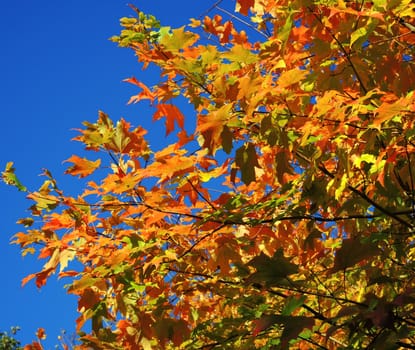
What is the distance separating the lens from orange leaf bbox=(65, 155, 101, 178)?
2781 millimetres

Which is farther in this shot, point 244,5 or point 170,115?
point 244,5

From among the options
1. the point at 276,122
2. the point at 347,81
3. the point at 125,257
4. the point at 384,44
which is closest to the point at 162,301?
the point at 125,257

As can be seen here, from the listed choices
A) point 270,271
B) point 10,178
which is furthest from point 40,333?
point 270,271

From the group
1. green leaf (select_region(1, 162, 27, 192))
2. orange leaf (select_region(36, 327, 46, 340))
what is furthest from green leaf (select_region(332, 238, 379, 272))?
orange leaf (select_region(36, 327, 46, 340))

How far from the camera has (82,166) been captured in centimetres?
282

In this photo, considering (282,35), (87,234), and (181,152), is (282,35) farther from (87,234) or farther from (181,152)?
(87,234)

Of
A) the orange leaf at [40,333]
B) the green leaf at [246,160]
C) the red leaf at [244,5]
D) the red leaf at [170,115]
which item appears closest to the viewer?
the green leaf at [246,160]

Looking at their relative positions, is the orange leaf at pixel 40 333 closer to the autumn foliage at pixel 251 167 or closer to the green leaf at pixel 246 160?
the autumn foliage at pixel 251 167

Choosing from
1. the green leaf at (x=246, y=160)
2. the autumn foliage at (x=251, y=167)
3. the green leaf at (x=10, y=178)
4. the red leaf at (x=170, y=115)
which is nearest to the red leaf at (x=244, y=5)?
the autumn foliage at (x=251, y=167)

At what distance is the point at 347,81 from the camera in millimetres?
2951

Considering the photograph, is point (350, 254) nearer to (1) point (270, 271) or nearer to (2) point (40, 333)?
(1) point (270, 271)

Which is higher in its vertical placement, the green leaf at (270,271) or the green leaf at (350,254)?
the green leaf at (270,271)

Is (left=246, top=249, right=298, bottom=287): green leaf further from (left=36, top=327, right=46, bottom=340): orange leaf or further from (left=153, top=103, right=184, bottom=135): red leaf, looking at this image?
(left=36, top=327, right=46, bottom=340): orange leaf

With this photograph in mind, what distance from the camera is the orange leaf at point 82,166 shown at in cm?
278
